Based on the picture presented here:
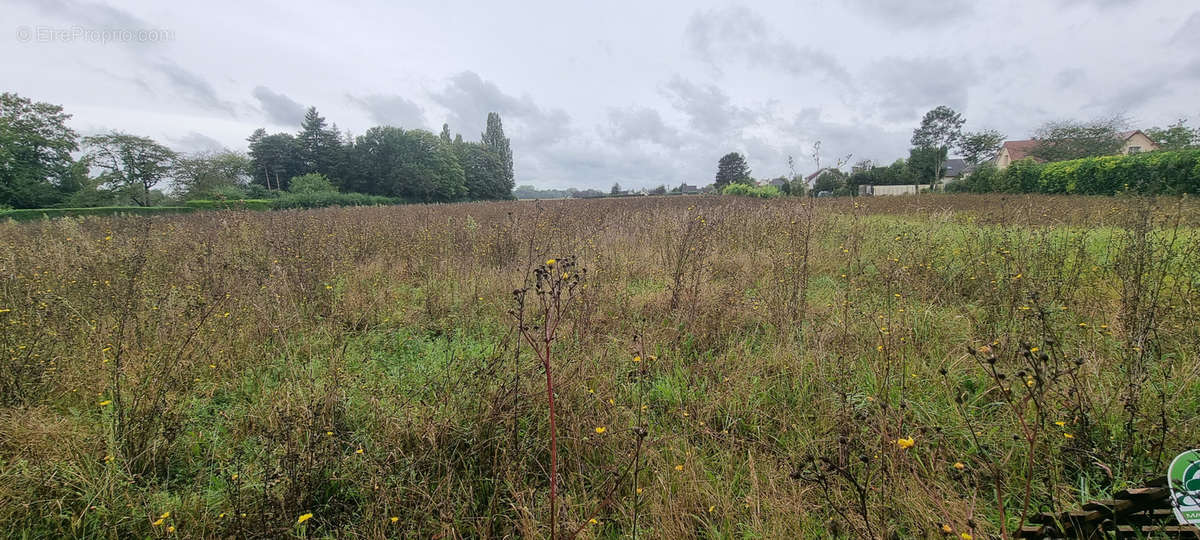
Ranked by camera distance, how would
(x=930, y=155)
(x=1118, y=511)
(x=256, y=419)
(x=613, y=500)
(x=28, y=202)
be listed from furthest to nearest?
(x=930, y=155) < (x=28, y=202) < (x=256, y=419) < (x=613, y=500) < (x=1118, y=511)

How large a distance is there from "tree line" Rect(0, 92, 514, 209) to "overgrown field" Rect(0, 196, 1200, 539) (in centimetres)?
3781

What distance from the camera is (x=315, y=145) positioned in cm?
4541

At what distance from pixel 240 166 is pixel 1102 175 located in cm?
6959

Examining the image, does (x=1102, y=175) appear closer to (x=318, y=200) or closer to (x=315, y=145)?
(x=318, y=200)

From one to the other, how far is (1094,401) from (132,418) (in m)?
5.18

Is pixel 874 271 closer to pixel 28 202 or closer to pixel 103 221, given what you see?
pixel 103 221

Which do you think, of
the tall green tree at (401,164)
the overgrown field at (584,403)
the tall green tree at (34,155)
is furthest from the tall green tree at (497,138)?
the overgrown field at (584,403)

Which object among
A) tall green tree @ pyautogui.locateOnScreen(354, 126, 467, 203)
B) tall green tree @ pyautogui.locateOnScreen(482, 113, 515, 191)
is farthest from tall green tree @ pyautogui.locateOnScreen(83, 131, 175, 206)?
tall green tree @ pyautogui.locateOnScreen(482, 113, 515, 191)

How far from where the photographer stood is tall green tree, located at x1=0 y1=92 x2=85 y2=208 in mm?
28188

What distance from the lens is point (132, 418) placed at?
2.15 metres

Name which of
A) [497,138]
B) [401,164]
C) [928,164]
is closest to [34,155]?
[401,164]

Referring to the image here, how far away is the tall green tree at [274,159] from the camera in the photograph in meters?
44.5

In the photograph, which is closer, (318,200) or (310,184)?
(318,200)

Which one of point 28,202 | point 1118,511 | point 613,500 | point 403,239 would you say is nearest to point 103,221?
point 403,239
